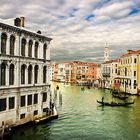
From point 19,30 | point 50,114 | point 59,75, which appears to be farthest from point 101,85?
point 19,30

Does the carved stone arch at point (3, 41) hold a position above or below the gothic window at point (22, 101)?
above

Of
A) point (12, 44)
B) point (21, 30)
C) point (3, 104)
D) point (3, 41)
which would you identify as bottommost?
point (3, 104)

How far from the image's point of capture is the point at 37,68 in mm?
21156

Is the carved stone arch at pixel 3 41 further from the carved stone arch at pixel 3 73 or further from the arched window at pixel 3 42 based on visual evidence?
the carved stone arch at pixel 3 73

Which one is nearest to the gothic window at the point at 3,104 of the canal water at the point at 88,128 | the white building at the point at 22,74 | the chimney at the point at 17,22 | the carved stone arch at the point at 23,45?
the white building at the point at 22,74

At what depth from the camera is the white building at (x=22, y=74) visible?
17531 mm

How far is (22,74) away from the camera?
19453 millimetres

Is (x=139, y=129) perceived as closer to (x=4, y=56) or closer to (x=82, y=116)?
(x=82, y=116)

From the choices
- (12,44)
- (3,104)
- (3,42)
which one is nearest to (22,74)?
(12,44)

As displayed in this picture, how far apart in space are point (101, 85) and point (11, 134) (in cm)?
5385

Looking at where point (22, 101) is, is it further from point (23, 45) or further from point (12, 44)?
point (12, 44)

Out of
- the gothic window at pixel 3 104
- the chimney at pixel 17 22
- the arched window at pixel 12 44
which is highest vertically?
the chimney at pixel 17 22

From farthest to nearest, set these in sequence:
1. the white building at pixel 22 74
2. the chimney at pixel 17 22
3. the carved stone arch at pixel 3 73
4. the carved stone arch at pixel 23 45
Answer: the carved stone arch at pixel 23 45 → the chimney at pixel 17 22 → the white building at pixel 22 74 → the carved stone arch at pixel 3 73

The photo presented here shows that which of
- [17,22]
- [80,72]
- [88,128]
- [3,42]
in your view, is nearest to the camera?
[3,42]
